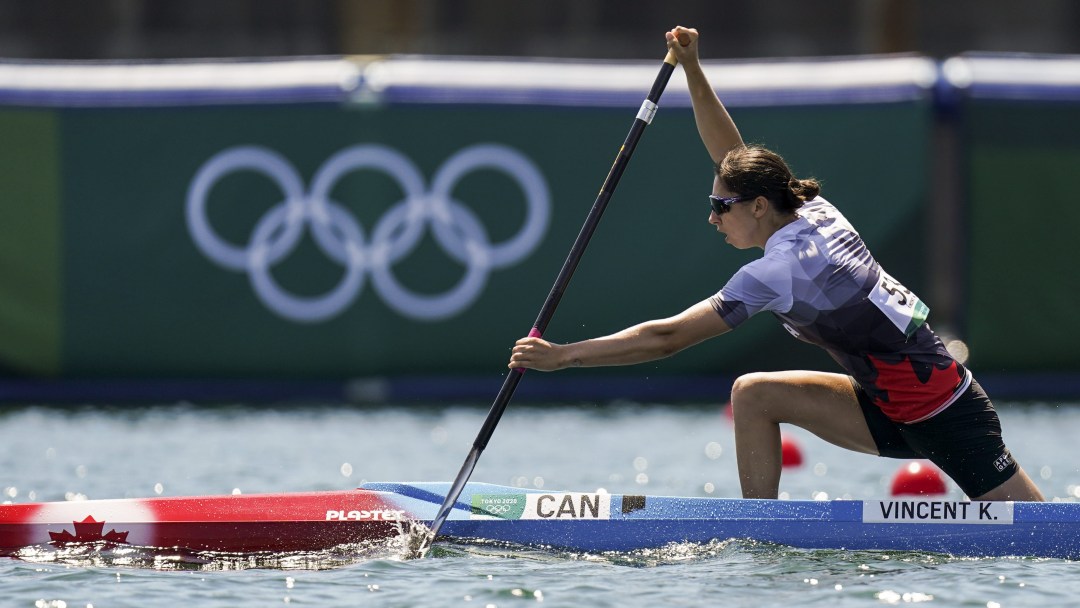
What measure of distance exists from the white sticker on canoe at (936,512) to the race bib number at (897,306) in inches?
26.6

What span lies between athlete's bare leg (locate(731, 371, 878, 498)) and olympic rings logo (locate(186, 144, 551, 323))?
18.7 feet

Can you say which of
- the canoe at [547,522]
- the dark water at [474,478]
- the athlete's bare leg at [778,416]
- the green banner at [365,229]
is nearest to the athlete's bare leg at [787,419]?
the athlete's bare leg at [778,416]

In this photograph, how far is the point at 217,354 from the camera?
11680mm

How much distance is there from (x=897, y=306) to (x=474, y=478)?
3.41m

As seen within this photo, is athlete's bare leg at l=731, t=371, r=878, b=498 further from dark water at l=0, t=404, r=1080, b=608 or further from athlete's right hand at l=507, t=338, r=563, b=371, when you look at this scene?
athlete's right hand at l=507, t=338, r=563, b=371

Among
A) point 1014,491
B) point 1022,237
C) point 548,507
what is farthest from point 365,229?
point 1014,491

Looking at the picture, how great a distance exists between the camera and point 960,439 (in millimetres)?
6074

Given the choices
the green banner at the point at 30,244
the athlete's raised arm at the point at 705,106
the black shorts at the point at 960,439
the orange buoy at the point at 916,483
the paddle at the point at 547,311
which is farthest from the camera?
the green banner at the point at 30,244

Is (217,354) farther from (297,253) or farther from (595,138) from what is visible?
(595,138)

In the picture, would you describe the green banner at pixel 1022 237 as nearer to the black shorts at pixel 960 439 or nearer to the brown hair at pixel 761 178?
the black shorts at pixel 960 439

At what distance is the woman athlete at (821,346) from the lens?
5.81 m

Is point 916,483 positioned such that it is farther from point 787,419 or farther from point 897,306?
point 897,306

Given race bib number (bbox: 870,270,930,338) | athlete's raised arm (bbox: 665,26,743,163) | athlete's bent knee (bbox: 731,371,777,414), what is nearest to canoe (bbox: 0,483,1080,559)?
athlete's bent knee (bbox: 731,371,777,414)

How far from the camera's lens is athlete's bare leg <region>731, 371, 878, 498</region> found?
6.11 meters
